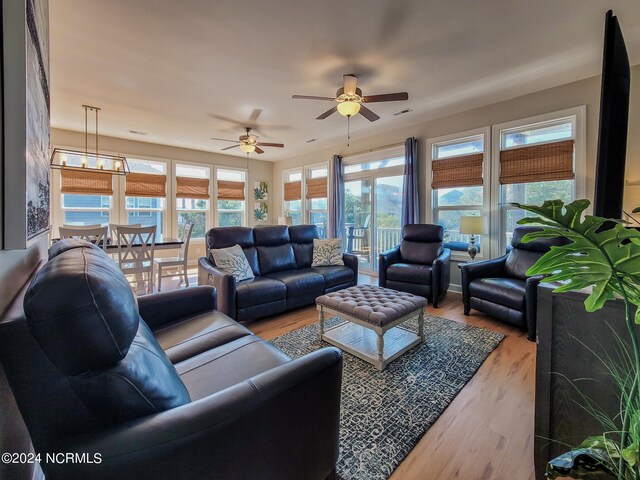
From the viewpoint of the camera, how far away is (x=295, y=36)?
8.07 ft

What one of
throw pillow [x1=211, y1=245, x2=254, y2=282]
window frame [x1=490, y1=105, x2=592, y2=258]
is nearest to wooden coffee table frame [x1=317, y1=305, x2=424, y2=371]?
throw pillow [x1=211, y1=245, x2=254, y2=282]

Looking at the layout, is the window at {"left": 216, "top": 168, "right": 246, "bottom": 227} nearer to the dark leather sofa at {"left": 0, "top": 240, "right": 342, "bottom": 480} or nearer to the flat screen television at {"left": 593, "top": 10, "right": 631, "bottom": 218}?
the dark leather sofa at {"left": 0, "top": 240, "right": 342, "bottom": 480}

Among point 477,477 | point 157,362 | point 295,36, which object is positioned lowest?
point 477,477

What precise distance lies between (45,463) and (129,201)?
6154 mm

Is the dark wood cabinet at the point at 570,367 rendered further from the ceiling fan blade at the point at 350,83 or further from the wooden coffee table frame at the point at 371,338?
the ceiling fan blade at the point at 350,83

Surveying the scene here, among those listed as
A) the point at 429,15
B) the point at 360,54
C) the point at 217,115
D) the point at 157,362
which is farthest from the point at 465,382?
the point at 217,115

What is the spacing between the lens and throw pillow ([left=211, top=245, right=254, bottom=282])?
10.6 feet

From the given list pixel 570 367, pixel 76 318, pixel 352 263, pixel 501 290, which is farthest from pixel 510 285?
pixel 76 318

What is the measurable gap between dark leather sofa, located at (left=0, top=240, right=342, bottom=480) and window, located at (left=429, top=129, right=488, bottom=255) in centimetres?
397

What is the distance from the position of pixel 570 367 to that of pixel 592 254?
64 centimetres

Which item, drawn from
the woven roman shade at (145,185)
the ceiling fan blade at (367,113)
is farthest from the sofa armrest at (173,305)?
the woven roman shade at (145,185)

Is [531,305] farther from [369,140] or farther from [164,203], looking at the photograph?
[164,203]

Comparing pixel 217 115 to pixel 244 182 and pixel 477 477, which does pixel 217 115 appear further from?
pixel 477 477

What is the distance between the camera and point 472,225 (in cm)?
368
